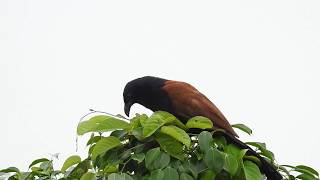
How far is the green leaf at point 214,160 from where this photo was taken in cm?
194

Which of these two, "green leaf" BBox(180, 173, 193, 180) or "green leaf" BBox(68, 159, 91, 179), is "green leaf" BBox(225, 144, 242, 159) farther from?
"green leaf" BBox(68, 159, 91, 179)

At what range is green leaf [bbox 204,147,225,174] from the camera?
1939mm

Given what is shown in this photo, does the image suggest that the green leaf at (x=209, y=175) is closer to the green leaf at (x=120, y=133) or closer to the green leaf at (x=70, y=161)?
the green leaf at (x=120, y=133)

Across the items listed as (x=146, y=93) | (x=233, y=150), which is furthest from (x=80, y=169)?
(x=146, y=93)

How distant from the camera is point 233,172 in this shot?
1.94m

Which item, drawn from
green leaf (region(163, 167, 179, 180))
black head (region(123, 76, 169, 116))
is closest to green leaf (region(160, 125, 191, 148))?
green leaf (region(163, 167, 179, 180))

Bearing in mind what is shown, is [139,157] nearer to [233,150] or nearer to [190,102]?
[233,150]

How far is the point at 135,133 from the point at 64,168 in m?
0.47

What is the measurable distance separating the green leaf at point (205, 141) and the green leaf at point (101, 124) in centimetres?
34

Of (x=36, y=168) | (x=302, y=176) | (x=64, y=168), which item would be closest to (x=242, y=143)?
(x=302, y=176)

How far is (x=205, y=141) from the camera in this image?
2014mm

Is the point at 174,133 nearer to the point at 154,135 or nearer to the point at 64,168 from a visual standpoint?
the point at 154,135

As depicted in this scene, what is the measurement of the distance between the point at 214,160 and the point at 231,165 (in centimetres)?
8

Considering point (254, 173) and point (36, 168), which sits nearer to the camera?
point (254, 173)
